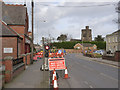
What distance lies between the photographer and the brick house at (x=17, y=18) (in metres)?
25.0

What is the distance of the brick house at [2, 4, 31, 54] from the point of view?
2497 centimetres

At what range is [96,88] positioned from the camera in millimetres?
8000

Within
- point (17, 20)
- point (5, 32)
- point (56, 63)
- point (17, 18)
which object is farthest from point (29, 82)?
point (17, 18)

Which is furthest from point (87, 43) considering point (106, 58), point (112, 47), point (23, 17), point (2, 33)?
point (2, 33)

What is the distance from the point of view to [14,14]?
27.3m

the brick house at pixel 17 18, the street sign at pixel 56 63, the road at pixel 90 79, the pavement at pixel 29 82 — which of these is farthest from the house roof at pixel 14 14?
the street sign at pixel 56 63

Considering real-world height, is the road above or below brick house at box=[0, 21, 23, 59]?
below

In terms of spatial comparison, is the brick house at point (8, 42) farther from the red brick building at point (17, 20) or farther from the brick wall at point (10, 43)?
the red brick building at point (17, 20)

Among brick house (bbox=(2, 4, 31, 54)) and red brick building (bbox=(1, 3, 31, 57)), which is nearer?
red brick building (bbox=(1, 3, 31, 57))

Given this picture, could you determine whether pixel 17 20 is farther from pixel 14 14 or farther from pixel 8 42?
pixel 8 42

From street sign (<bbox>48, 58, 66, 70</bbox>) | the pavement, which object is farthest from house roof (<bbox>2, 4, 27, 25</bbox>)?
street sign (<bbox>48, 58, 66, 70</bbox>)

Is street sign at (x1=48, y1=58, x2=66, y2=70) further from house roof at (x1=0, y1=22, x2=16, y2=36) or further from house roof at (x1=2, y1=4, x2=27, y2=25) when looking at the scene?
house roof at (x1=2, y1=4, x2=27, y2=25)

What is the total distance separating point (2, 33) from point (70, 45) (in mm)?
70831

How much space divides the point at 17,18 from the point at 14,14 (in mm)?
1459
